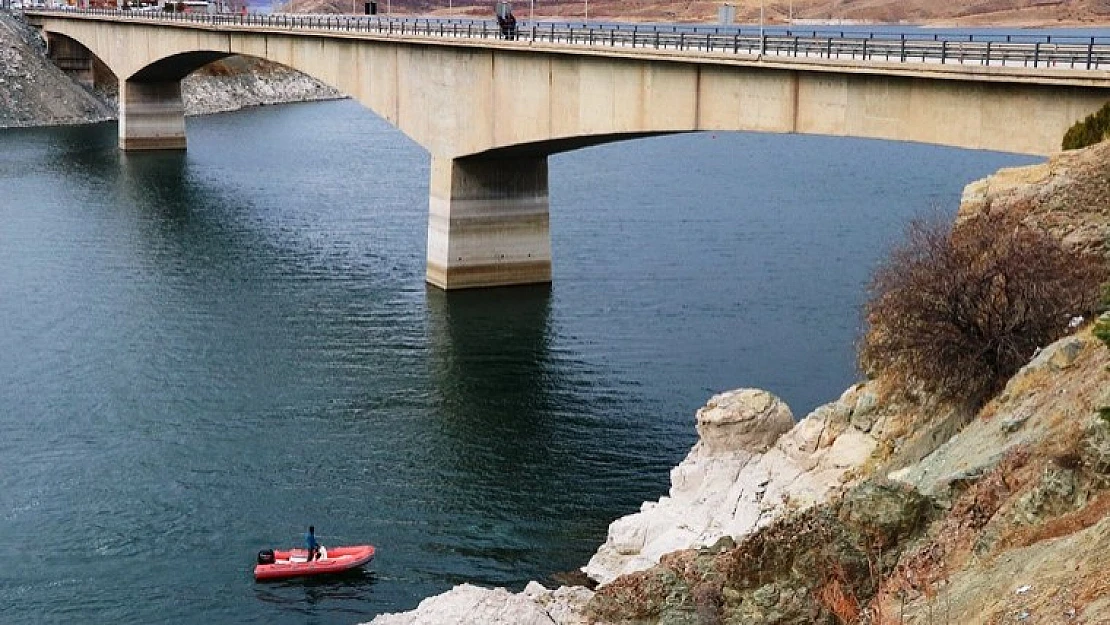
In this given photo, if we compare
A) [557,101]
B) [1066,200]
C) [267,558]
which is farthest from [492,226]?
A: [1066,200]

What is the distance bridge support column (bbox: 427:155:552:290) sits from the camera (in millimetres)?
58781

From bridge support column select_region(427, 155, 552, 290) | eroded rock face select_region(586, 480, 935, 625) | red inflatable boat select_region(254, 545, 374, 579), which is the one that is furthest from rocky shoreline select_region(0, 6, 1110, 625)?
bridge support column select_region(427, 155, 552, 290)

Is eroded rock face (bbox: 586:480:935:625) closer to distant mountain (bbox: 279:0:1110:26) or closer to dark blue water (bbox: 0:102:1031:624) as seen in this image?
dark blue water (bbox: 0:102:1031:624)

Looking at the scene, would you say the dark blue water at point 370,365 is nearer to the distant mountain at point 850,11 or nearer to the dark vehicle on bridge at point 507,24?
the dark vehicle on bridge at point 507,24

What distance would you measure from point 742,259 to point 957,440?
123 feet

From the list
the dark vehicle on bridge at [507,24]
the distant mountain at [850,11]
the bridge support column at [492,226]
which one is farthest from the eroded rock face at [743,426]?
the distant mountain at [850,11]

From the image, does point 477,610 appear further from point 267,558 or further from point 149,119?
point 149,119

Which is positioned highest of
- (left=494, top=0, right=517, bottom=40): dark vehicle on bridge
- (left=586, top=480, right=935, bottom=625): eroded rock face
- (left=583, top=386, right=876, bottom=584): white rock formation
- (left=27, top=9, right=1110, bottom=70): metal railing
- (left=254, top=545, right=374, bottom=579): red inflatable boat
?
(left=494, top=0, right=517, bottom=40): dark vehicle on bridge

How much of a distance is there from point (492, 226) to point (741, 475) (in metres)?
30.8

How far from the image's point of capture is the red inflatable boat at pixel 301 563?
31312 millimetres

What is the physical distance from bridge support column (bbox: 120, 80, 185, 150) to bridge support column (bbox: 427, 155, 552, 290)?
5290cm

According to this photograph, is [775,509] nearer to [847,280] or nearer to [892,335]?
[892,335]

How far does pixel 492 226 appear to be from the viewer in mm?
59438

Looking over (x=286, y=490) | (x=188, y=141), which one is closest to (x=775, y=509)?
(x=286, y=490)
